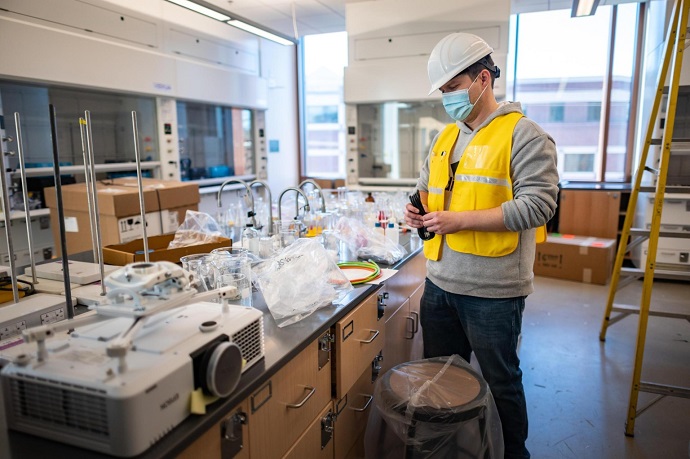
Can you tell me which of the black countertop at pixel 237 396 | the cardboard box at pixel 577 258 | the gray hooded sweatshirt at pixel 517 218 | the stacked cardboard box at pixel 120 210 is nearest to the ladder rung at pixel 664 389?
the gray hooded sweatshirt at pixel 517 218

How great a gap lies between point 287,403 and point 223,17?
3.06 m

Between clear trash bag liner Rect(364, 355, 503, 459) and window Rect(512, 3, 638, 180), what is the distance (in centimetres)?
440

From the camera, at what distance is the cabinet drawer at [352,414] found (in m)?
1.56

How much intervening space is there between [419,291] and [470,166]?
1082 mm

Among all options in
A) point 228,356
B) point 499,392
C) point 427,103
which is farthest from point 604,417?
point 427,103

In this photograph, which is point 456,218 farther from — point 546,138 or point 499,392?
point 499,392

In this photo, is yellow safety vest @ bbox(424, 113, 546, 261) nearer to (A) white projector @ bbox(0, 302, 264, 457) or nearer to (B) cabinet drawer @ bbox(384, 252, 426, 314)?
(B) cabinet drawer @ bbox(384, 252, 426, 314)

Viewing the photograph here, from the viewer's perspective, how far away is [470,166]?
155cm

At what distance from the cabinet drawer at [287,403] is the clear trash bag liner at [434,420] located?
7.8 inches

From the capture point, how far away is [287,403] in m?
1.20

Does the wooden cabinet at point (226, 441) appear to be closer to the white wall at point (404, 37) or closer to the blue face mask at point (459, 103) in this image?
the blue face mask at point (459, 103)

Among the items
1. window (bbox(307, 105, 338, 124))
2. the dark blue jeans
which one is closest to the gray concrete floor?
the dark blue jeans

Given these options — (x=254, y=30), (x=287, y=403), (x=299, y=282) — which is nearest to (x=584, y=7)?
(x=254, y=30)

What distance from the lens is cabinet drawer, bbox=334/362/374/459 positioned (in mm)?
1562
